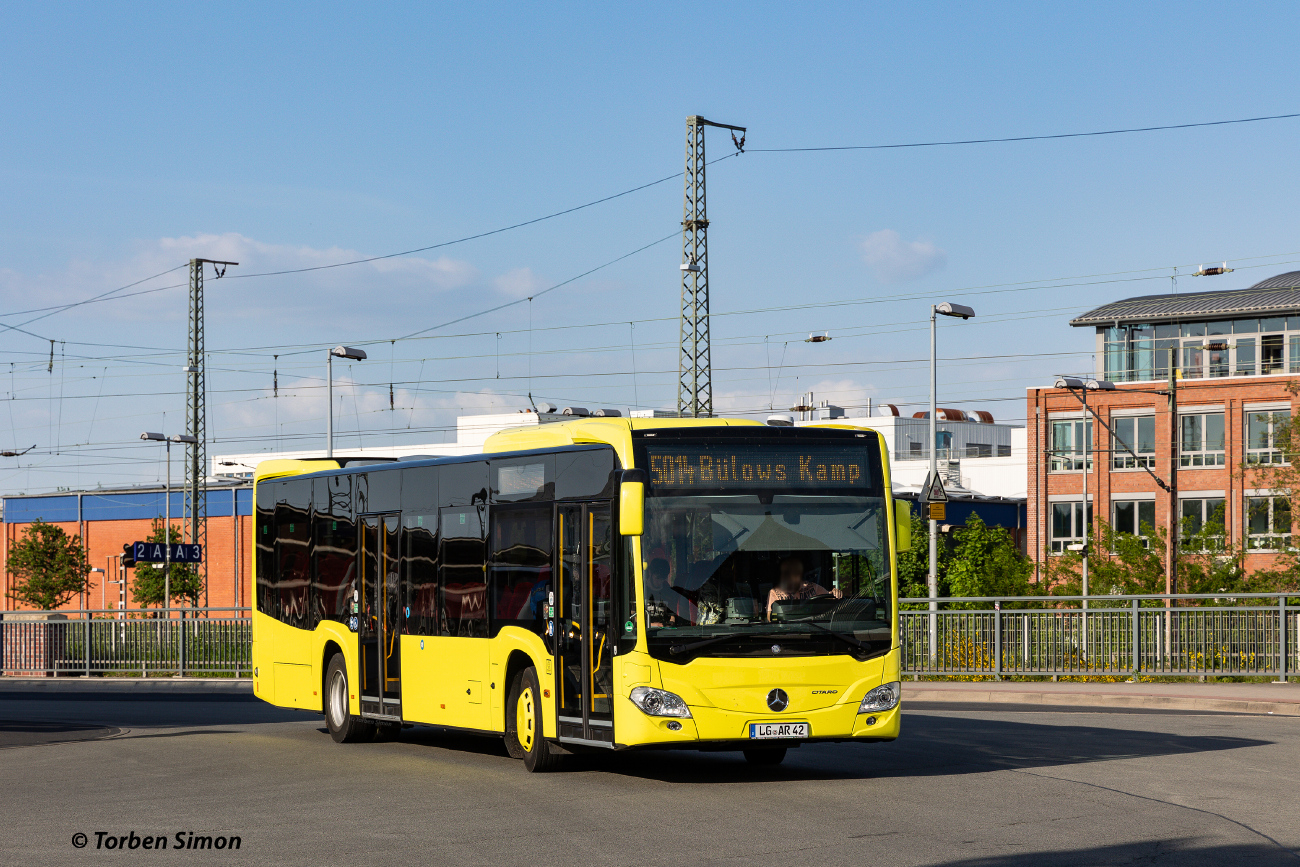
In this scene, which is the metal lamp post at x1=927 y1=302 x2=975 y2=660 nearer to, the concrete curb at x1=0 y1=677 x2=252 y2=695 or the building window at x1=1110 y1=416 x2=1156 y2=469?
the concrete curb at x1=0 y1=677 x2=252 y2=695

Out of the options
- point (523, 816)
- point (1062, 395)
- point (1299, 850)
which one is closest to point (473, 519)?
point (523, 816)

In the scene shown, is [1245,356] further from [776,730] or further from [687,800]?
[687,800]

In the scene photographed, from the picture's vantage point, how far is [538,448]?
15070mm

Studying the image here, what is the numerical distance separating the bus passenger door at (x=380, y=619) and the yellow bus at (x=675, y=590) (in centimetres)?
149

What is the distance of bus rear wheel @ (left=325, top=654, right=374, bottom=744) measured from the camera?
18344 millimetres

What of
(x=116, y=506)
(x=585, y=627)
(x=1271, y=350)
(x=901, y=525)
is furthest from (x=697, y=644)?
(x=116, y=506)

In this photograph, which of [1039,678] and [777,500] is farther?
[1039,678]

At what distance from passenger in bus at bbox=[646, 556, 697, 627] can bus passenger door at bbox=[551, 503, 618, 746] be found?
0.38 meters

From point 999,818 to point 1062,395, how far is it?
65088 mm

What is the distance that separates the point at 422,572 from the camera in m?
16.9

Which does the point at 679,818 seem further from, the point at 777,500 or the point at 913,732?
the point at 913,732

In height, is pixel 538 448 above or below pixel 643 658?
above

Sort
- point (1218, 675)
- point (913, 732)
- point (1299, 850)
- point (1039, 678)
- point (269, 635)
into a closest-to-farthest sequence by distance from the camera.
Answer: point (1299, 850) → point (913, 732) → point (269, 635) → point (1218, 675) → point (1039, 678)

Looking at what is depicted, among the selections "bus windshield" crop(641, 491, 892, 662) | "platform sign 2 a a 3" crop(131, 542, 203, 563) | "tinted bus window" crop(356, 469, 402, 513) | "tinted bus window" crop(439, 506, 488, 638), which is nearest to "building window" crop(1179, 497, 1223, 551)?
"platform sign 2 a a 3" crop(131, 542, 203, 563)
